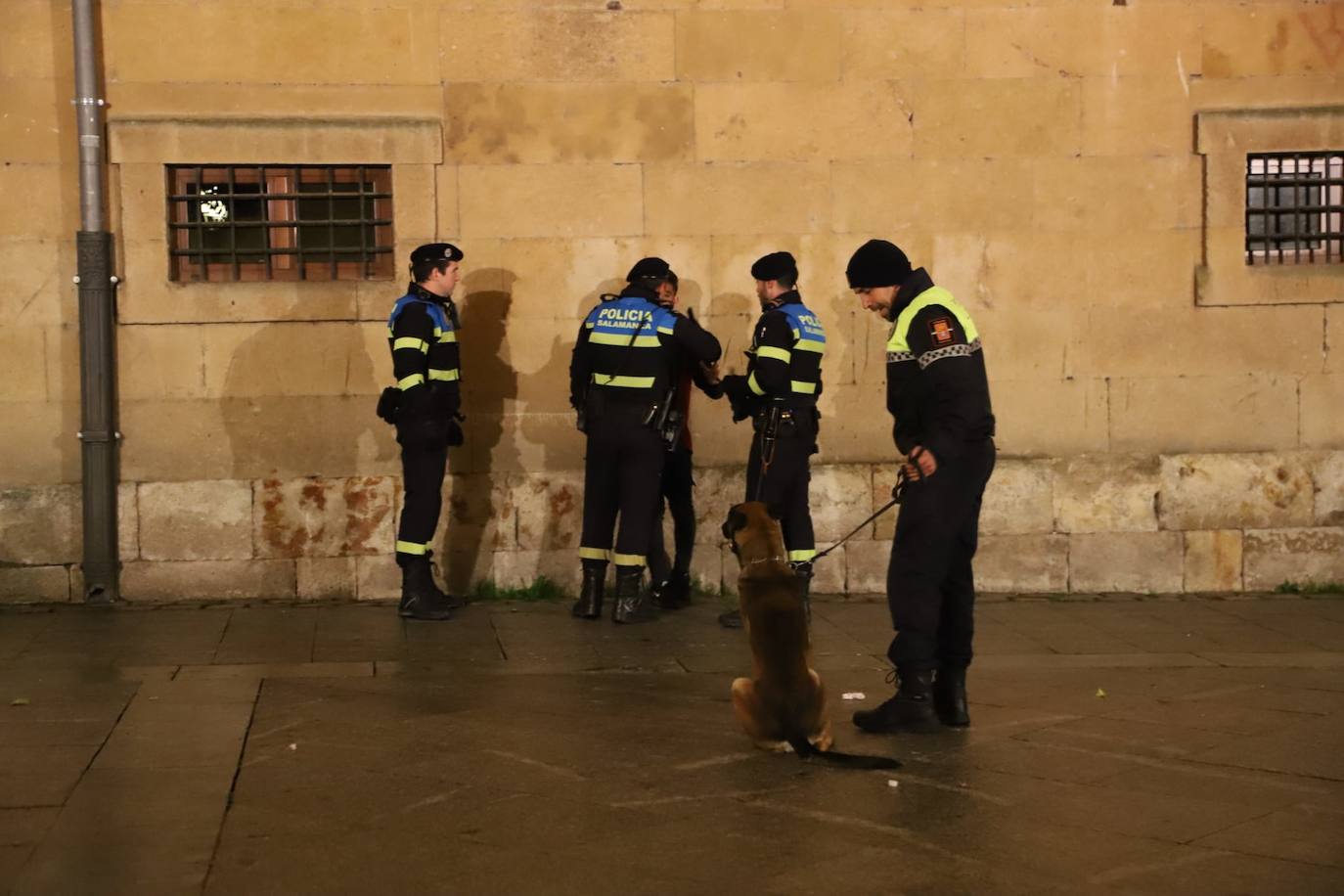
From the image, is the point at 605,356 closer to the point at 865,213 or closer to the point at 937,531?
the point at 865,213

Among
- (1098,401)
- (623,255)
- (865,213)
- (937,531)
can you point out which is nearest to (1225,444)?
(1098,401)

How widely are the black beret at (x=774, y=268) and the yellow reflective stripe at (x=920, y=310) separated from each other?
93.2 inches

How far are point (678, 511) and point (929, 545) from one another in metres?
3.47

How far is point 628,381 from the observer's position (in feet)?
30.3

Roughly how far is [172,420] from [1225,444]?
642 centimetres

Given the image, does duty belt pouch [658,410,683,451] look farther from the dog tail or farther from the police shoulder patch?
the dog tail

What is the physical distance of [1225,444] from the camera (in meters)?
10.5

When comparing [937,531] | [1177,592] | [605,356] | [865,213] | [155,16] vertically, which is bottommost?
[1177,592]

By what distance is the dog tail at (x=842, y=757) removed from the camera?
585 centimetres

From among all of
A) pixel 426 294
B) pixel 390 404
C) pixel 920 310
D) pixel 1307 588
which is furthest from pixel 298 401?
pixel 1307 588

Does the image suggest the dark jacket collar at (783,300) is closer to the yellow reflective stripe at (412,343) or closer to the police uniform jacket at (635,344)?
the police uniform jacket at (635,344)

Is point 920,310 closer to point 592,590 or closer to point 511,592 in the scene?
point 592,590

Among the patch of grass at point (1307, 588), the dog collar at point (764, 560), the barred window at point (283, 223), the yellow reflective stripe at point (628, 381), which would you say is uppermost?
the barred window at point (283, 223)

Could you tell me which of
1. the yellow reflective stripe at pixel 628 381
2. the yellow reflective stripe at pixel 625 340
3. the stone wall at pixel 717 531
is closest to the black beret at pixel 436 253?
the yellow reflective stripe at pixel 625 340
